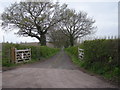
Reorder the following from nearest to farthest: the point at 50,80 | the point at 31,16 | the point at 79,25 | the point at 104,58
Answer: the point at 50,80 → the point at 104,58 → the point at 31,16 → the point at 79,25

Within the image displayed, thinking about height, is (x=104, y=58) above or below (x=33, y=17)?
below

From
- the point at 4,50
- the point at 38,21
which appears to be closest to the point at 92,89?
the point at 4,50

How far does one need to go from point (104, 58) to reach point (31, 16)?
66.5ft

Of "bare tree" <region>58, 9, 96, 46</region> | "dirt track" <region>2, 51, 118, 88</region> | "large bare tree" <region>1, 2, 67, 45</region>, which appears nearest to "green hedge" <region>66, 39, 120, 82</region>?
"dirt track" <region>2, 51, 118, 88</region>

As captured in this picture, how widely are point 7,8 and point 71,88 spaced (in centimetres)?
2315

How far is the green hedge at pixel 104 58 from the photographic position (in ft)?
22.6

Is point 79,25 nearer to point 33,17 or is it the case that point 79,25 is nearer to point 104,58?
point 33,17

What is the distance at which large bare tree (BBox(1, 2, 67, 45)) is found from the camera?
24678 millimetres

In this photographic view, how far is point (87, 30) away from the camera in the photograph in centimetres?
3750

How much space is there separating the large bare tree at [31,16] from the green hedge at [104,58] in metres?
17.4

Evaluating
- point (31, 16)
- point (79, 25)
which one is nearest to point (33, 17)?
point (31, 16)

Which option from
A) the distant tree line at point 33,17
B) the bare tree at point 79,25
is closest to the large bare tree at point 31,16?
the distant tree line at point 33,17

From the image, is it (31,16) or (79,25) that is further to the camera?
(79,25)

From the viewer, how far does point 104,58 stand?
27.1 ft
